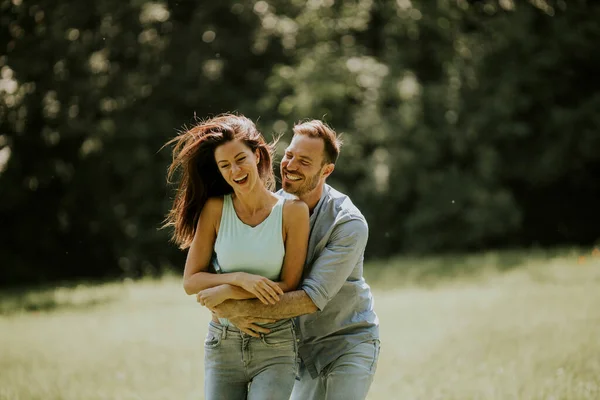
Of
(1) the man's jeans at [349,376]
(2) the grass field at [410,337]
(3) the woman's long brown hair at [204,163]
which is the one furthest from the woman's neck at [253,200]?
(2) the grass field at [410,337]

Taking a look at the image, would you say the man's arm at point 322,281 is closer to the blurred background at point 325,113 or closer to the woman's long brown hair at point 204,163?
the woman's long brown hair at point 204,163

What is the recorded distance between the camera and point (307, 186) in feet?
13.7

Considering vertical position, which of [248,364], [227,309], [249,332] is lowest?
[248,364]

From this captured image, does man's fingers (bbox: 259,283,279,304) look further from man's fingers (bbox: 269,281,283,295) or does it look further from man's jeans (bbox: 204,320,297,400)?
man's jeans (bbox: 204,320,297,400)

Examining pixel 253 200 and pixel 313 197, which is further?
pixel 313 197

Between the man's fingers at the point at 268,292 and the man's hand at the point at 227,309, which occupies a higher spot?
the man's fingers at the point at 268,292

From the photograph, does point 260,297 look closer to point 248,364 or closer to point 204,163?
point 248,364

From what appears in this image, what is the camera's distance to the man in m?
3.97

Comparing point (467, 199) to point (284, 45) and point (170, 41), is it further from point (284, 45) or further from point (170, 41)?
point (170, 41)

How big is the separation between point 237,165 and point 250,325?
2.58 feet

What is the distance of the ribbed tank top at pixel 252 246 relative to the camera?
12.1ft

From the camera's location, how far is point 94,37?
1966 centimetres

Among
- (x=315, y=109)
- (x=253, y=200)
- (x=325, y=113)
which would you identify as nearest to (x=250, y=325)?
(x=253, y=200)

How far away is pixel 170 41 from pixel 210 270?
56.7 feet
